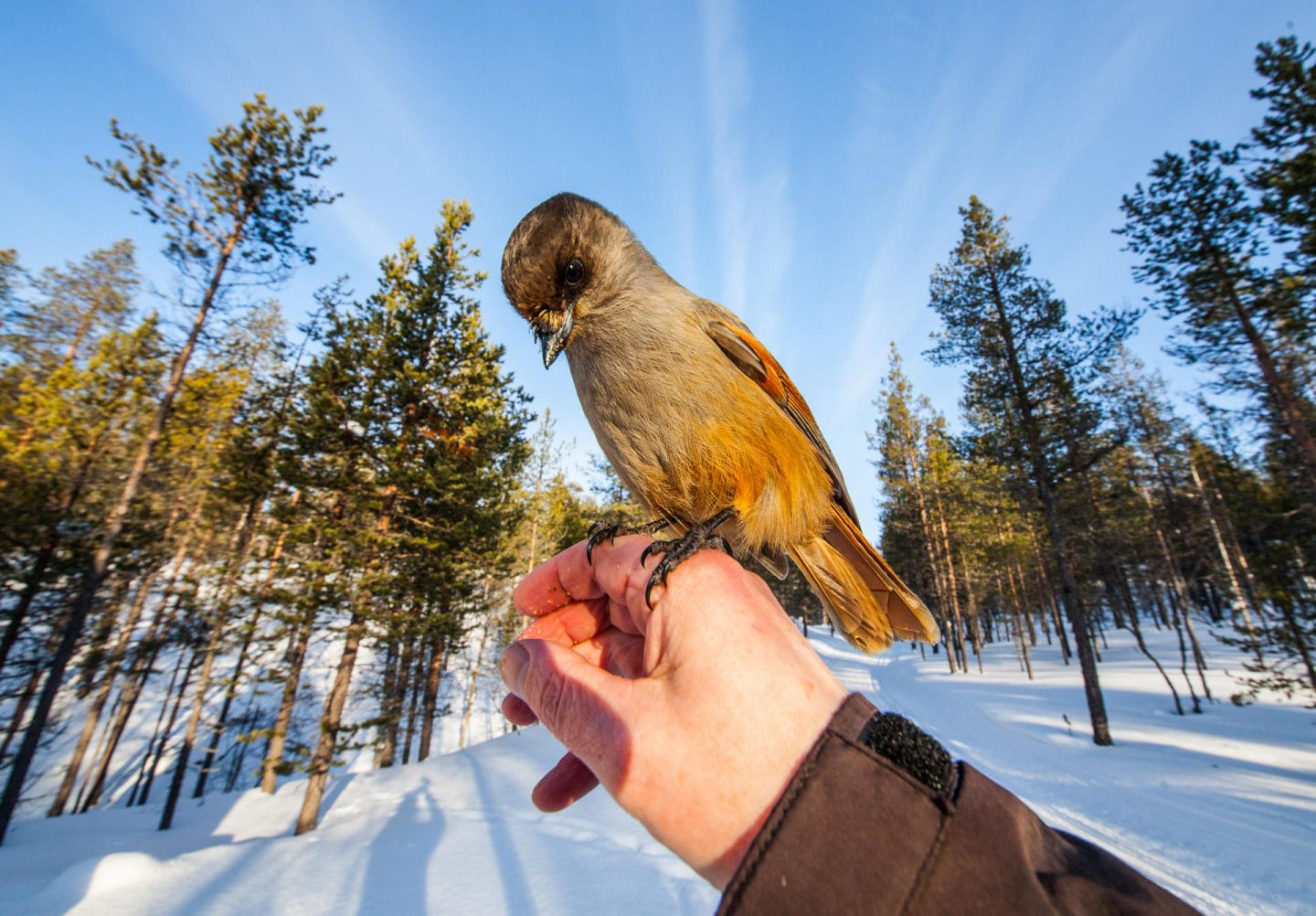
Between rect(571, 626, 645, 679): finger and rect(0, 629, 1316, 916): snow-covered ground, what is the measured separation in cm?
470

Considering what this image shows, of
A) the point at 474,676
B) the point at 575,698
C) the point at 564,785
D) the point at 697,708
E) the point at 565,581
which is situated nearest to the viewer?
the point at 697,708

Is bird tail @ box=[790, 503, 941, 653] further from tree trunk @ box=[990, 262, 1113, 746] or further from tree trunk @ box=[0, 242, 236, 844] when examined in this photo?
tree trunk @ box=[0, 242, 236, 844]

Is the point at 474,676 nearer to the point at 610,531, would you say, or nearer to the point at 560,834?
the point at 560,834

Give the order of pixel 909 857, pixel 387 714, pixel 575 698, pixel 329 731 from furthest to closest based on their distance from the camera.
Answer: pixel 387 714, pixel 329 731, pixel 575 698, pixel 909 857

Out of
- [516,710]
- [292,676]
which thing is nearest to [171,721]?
[292,676]

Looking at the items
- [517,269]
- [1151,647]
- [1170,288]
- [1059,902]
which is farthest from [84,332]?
[1151,647]

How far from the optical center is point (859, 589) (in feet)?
8.62

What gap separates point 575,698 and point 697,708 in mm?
392

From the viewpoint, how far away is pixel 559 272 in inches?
112

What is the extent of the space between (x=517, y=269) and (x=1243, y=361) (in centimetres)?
1271

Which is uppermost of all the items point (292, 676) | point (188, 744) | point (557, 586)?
point (557, 586)

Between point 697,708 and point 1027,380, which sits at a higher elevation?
point 1027,380

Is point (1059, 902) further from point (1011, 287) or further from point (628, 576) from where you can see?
point (1011, 287)

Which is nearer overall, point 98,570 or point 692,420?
point 692,420
